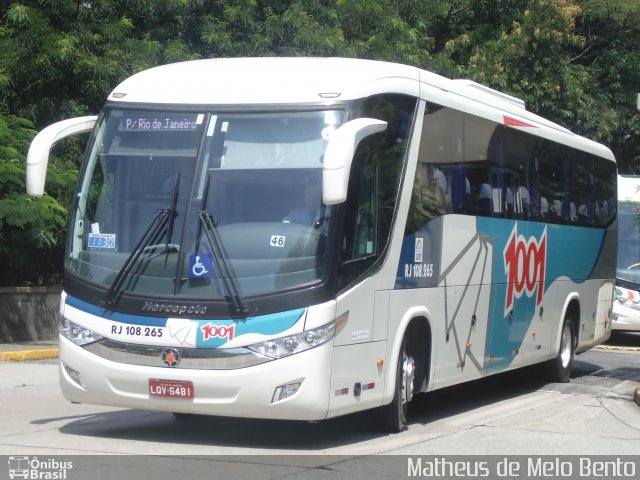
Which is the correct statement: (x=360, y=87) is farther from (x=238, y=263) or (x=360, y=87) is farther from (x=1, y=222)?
(x=1, y=222)

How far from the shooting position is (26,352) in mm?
16516

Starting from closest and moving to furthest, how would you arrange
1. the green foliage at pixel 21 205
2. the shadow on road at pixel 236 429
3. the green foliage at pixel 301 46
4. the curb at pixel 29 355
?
the shadow on road at pixel 236 429, the green foliage at pixel 21 205, the curb at pixel 29 355, the green foliage at pixel 301 46

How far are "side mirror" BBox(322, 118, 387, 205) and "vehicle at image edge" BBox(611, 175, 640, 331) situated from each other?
13881 mm

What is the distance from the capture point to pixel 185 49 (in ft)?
67.2

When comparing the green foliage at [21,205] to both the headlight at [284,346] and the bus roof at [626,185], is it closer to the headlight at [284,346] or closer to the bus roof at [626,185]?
the headlight at [284,346]

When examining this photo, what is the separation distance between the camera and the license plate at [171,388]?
8.62 metres

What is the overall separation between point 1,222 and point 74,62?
3.60 metres

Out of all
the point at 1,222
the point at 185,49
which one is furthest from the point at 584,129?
the point at 1,222

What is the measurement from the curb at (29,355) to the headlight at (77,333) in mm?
7451

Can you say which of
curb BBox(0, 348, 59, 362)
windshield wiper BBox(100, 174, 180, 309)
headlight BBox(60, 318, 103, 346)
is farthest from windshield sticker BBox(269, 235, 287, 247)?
curb BBox(0, 348, 59, 362)

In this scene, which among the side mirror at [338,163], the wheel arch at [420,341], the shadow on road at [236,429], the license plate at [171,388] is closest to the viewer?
the side mirror at [338,163]

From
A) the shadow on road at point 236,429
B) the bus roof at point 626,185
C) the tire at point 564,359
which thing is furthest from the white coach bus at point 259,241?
the bus roof at point 626,185

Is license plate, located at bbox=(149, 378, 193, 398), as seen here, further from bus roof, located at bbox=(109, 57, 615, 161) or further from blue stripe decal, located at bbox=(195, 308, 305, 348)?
bus roof, located at bbox=(109, 57, 615, 161)
